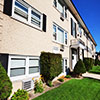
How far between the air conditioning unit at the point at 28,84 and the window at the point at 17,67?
53cm

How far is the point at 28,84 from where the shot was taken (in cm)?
456

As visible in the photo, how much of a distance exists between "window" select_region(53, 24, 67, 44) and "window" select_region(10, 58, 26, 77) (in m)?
4.27

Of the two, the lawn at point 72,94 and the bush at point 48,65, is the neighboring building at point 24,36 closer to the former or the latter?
the bush at point 48,65

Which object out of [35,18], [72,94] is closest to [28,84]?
[72,94]

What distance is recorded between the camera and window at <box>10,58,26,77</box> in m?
3.97

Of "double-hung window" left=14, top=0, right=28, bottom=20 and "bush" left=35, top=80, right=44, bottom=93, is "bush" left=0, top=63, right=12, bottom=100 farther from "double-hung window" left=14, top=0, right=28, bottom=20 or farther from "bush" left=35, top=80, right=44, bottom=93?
"double-hung window" left=14, top=0, right=28, bottom=20

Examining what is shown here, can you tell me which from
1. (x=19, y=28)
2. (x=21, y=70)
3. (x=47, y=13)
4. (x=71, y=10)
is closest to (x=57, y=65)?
(x=21, y=70)

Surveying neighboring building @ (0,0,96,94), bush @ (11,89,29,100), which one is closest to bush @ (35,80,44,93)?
neighboring building @ (0,0,96,94)

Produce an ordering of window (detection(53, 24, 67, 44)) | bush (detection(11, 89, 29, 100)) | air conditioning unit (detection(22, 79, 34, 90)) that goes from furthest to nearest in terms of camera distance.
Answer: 1. window (detection(53, 24, 67, 44))
2. air conditioning unit (detection(22, 79, 34, 90))
3. bush (detection(11, 89, 29, 100))

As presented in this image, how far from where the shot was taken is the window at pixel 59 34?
770 cm

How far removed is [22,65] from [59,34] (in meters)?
5.33

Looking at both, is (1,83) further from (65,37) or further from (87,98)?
(65,37)

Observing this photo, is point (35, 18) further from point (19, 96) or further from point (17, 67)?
point (19, 96)

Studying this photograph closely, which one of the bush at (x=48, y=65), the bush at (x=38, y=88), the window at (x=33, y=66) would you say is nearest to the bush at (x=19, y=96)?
the bush at (x=38, y=88)
